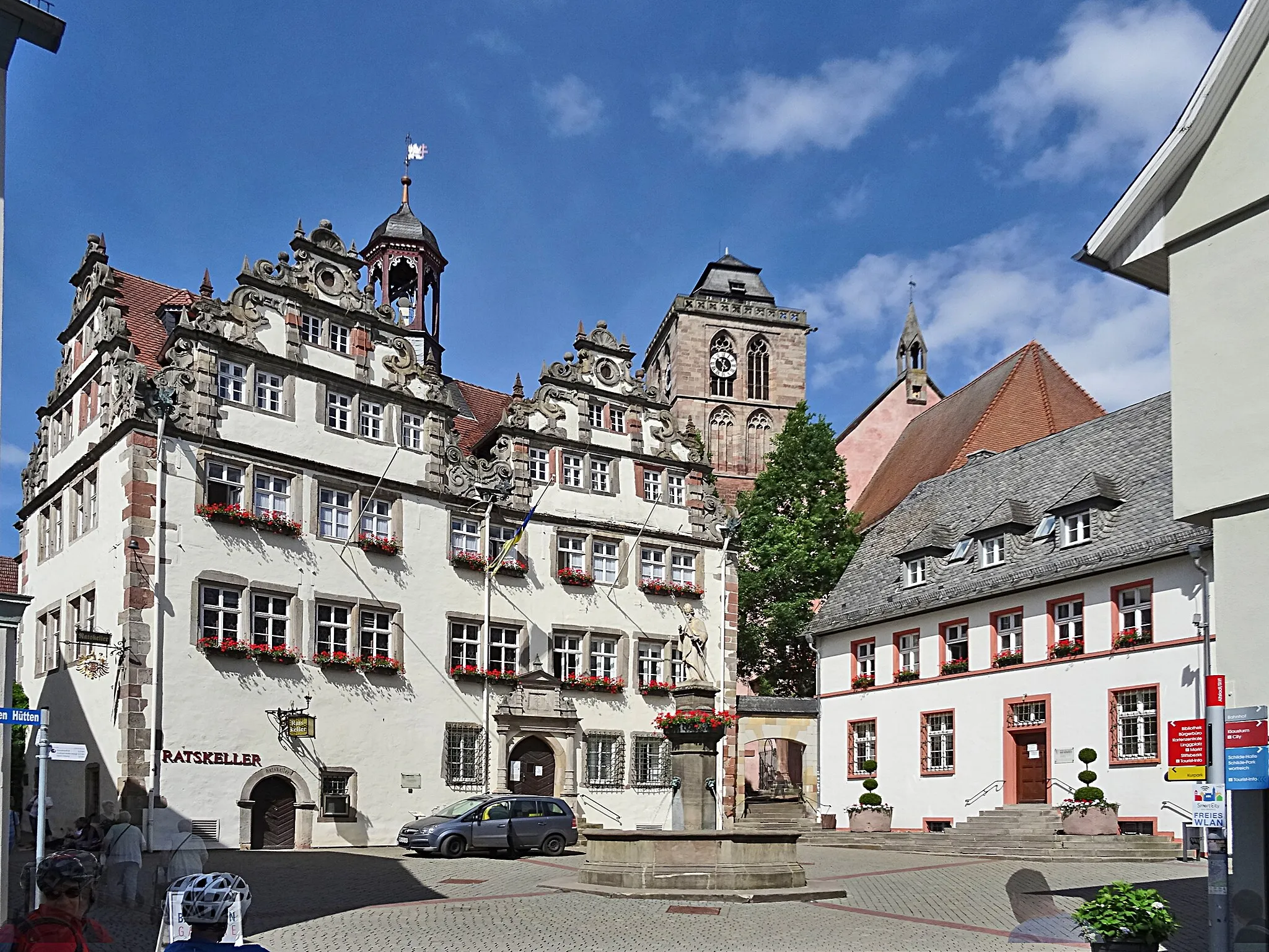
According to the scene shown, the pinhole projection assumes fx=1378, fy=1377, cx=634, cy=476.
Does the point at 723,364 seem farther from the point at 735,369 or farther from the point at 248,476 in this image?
the point at 248,476

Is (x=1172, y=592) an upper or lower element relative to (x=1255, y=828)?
upper

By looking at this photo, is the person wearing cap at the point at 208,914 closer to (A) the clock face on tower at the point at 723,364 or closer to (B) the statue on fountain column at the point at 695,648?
(B) the statue on fountain column at the point at 695,648

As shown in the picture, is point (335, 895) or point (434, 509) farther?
point (434, 509)

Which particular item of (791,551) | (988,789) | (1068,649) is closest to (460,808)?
(988,789)

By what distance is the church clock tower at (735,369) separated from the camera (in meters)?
68.4

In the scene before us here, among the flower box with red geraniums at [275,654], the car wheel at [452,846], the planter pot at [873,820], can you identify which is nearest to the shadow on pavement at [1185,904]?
the car wheel at [452,846]

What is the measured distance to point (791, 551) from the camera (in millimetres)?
46125

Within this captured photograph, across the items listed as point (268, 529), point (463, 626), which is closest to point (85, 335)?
point (268, 529)

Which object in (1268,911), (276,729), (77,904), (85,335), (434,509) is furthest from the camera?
(434,509)

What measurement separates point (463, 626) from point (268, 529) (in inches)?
223

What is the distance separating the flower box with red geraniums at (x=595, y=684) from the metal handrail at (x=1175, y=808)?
1341 centimetres

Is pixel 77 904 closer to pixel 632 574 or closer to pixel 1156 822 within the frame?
pixel 1156 822

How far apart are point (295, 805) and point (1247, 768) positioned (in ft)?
69.5

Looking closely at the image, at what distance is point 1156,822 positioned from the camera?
26.3 meters
